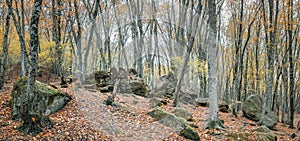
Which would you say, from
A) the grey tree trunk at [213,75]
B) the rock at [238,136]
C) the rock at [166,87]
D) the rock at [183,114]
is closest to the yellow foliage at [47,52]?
the rock at [166,87]

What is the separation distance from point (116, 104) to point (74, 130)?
2.88 meters

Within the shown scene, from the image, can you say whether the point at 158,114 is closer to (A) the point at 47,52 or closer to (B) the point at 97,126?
(B) the point at 97,126

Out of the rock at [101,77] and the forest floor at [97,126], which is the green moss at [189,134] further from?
the rock at [101,77]

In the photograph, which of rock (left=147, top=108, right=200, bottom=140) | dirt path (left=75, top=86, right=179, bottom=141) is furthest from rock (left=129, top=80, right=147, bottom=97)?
rock (left=147, top=108, right=200, bottom=140)

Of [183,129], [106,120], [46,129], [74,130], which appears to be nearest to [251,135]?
[183,129]

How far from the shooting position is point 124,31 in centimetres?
1730

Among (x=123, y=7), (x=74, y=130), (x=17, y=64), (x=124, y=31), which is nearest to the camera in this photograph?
(x=74, y=130)

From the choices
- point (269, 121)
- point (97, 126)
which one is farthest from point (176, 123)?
point (269, 121)

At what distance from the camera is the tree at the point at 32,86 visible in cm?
530

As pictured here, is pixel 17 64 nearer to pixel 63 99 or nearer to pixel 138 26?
pixel 138 26

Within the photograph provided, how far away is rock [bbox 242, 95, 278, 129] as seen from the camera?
35.4 ft

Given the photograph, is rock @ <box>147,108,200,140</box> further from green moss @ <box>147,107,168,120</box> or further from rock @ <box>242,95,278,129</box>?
rock @ <box>242,95,278,129</box>

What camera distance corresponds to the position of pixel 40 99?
6.80 metres

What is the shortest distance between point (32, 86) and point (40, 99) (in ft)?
5.35
